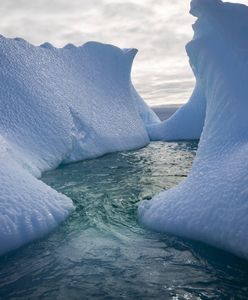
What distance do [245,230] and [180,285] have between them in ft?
2.41

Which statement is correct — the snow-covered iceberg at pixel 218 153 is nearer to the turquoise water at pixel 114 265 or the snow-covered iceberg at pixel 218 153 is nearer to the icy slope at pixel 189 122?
the turquoise water at pixel 114 265

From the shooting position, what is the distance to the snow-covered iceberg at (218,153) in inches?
121

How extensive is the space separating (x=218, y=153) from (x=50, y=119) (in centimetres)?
534

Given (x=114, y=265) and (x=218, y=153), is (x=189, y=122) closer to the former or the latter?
(x=218, y=153)

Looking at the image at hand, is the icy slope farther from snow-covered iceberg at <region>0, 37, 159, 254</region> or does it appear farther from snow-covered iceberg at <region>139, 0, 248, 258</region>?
snow-covered iceberg at <region>139, 0, 248, 258</region>

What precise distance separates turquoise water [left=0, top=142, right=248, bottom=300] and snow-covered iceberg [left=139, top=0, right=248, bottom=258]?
6.9 inches

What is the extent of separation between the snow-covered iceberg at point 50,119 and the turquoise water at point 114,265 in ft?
1.04

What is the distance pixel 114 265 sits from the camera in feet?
9.59

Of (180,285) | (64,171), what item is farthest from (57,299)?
(64,171)

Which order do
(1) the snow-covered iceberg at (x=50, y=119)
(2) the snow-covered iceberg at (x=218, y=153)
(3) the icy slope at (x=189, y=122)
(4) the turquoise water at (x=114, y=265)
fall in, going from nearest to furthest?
(4) the turquoise water at (x=114, y=265) → (2) the snow-covered iceberg at (x=218, y=153) → (1) the snow-covered iceberg at (x=50, y=119) → (3) the icy slope at (x=189, y=122)

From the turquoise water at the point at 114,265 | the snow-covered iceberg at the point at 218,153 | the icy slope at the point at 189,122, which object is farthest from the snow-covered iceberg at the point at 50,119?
the icy slope at the point at 189,122

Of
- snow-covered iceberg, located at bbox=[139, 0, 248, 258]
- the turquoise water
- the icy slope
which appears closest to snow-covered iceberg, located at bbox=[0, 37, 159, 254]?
the turquoise water

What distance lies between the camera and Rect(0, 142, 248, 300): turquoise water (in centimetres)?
252

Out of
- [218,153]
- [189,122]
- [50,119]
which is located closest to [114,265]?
[218,153]
